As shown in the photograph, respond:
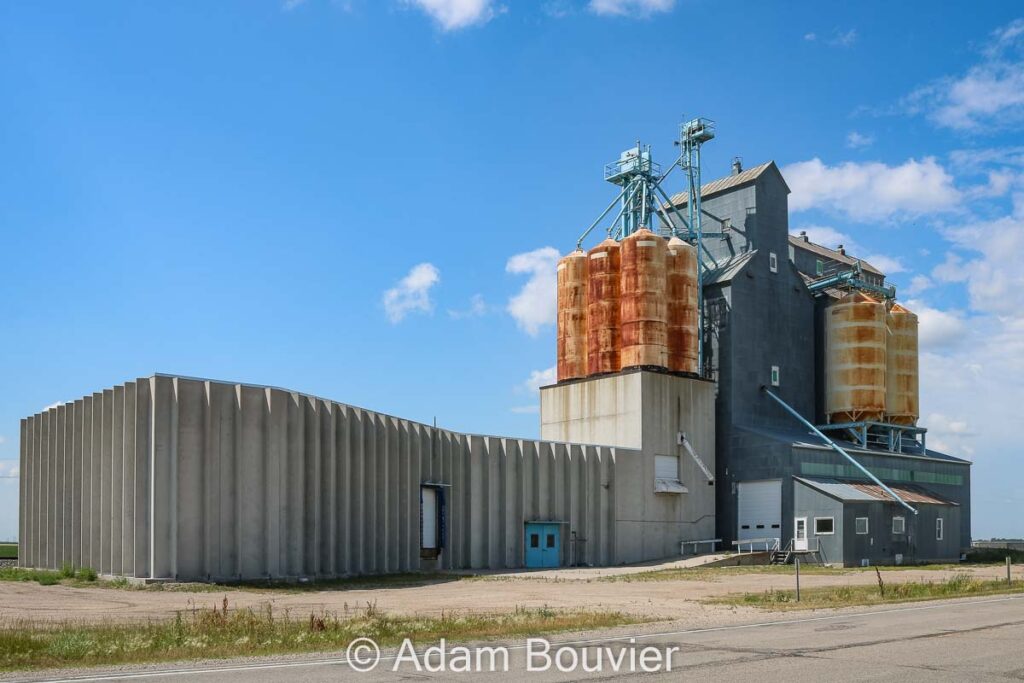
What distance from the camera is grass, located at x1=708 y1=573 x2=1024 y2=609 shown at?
27906 mm

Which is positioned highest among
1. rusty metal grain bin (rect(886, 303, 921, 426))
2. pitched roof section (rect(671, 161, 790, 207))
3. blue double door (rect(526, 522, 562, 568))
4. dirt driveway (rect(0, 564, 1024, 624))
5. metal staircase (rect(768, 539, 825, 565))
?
pitched roof section (rect(671, 161, 790, 207))

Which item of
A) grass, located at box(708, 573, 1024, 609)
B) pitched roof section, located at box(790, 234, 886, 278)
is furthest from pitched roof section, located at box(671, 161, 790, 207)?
grass, located at box(708, 573, 1024, 609)

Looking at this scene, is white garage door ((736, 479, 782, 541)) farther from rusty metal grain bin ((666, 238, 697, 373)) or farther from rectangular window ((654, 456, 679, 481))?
rusty metal grain bin ((666, 238, 697, 373))

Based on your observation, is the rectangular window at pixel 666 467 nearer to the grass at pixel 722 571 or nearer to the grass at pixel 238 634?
the grass at pixel 722 571

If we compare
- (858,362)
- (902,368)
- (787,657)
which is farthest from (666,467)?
(787,657)

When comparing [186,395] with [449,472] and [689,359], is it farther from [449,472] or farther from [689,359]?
[689,359]

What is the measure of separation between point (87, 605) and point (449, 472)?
73.8 ft

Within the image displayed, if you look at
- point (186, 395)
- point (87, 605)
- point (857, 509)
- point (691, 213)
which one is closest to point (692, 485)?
point (857, 509)

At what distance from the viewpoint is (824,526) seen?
5606 cm

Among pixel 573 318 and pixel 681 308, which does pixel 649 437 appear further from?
pixel 573 318

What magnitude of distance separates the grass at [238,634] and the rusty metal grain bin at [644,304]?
35.5 metres

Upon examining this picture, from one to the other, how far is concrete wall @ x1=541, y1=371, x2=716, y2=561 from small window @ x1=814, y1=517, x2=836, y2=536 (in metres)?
6.59

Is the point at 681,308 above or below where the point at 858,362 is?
above

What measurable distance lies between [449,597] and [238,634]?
43.5 ft
